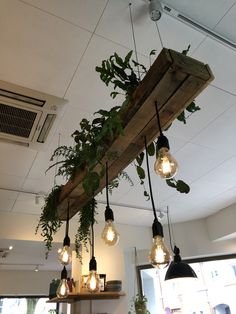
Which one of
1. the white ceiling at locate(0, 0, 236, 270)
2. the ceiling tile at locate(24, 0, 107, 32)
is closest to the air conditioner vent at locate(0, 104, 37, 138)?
the white ceiling at locate(0, 0, 236, 270)

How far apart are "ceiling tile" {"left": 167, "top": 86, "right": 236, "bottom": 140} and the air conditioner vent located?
131 cm

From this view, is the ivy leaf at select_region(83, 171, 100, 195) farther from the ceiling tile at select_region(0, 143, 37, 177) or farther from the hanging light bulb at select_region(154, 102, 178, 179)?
the ceiling tile at select_region(0, 143, 37, 177)

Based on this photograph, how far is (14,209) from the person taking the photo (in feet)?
14.0

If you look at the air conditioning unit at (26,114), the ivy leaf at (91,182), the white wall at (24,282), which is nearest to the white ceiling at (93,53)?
the air conditioning unit at (26,114)

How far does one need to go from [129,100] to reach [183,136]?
1.63 m

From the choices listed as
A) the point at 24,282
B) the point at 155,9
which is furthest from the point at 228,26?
the point at 24,282

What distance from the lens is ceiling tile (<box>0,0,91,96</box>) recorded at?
1785 millimetres

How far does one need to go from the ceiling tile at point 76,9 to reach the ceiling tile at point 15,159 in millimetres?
1390

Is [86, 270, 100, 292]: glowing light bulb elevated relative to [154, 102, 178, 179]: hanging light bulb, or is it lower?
lower

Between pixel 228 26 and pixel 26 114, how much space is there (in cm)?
154

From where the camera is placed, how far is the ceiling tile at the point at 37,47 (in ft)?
5.86

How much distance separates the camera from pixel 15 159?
3084 mm

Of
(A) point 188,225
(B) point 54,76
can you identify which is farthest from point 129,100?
(A) point 188,225

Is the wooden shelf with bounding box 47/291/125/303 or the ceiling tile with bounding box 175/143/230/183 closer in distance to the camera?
the ceiling tile with bounding box 175/143/230/183
